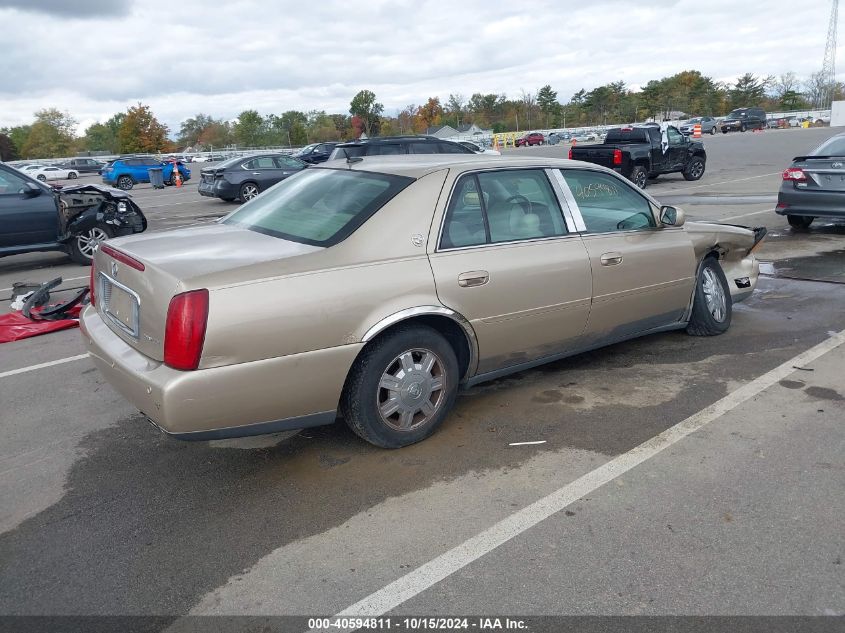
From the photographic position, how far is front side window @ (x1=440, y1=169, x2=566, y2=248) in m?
4.03

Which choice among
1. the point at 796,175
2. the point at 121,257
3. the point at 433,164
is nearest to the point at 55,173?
the point at 796,175

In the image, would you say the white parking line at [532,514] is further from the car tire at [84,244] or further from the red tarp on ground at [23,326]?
the car tire at [84,244]

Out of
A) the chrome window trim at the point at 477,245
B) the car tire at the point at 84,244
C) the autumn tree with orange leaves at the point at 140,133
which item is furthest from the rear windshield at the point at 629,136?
the autumn tree with orange leaves at the point at 140,133

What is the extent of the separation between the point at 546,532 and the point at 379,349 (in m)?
1.25

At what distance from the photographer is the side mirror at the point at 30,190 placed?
9.73 metres

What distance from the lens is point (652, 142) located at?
19.3 metres

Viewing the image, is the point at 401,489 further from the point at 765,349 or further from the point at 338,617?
the point at 765,349

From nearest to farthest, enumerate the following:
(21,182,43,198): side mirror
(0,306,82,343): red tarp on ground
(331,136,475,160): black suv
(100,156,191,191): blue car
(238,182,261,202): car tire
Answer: (0,306,82,343): red tarp on ground, (21,182,43,198): side mirror, (331,136,475,160): black suv, (238,182,261,202): car tire, (100,156,191,191): blue car

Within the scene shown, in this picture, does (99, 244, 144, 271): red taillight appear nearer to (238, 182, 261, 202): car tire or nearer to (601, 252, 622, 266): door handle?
(601, 252, 622, 266): door handle

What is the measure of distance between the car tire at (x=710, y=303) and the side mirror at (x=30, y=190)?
8.90 metres

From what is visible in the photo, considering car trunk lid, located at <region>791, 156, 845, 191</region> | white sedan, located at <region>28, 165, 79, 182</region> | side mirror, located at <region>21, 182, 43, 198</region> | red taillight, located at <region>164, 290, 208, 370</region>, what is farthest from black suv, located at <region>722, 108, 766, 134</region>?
red taillight, located at <region>164, 290, 208, 370</region>

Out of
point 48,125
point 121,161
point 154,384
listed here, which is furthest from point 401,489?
point 48,125

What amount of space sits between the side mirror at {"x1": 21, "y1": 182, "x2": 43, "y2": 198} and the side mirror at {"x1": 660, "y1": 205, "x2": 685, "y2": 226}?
28.6 ft

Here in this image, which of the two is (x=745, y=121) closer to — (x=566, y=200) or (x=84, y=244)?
(x=84, y=244)
